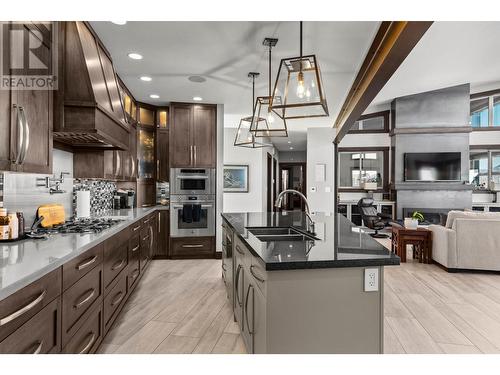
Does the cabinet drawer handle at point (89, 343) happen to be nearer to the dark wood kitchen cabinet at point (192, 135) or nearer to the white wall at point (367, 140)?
the dark wood kitchen cabinet at point (192, 135)

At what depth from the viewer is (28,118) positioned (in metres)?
2.06

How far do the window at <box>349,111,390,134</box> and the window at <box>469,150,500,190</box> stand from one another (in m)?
2.56

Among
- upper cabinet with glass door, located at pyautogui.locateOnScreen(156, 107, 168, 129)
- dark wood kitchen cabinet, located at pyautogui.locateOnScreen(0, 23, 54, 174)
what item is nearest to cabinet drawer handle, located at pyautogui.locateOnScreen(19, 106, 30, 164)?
dark wood kitchen cabinet, located at pyautogui.locateOnScreen(0, 23, 54, 174)

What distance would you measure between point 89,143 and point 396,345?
3357 millimetres

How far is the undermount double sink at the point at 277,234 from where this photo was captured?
246cm

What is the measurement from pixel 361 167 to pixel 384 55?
6.39 m

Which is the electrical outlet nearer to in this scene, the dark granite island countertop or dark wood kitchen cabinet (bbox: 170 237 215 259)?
the dark granite island countertop

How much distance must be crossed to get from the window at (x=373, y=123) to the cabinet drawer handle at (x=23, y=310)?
8.89 metres

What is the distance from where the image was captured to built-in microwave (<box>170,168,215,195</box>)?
5.50 metres

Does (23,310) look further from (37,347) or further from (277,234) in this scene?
(277,234)

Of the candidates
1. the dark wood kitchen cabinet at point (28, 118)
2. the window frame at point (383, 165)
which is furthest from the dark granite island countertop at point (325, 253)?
the window frame at point (383, 165)

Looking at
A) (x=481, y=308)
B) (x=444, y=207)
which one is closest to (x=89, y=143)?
(x=481, y=308)

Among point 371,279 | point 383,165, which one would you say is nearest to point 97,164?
point 371,279
